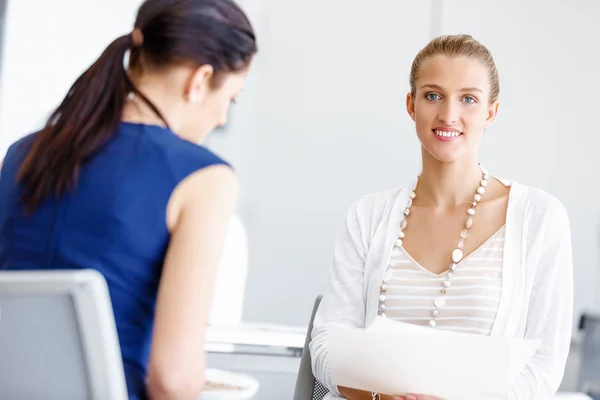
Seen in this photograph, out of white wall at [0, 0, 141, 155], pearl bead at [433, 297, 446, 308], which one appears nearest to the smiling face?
pearl bead at [433, 297, 446, 308]

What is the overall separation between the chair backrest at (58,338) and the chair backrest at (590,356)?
119 inches

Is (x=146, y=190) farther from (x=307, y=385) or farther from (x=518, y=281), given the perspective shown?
(x=518, y=281)

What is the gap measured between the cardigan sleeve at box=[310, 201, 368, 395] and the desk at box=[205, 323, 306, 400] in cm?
42

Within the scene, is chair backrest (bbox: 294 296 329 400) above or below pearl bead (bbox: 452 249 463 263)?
below

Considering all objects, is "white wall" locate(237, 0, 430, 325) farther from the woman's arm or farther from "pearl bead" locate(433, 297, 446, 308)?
the woman's arm

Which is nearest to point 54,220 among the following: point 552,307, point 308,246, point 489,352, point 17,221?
point 17,221

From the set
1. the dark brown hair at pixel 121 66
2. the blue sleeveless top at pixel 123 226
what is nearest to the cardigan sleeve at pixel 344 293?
the blue sleeveless top at pixel 123 226

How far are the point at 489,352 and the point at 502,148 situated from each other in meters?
2.84

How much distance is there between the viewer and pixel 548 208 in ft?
5.11

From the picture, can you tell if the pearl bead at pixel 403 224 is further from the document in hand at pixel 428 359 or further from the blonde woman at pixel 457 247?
the document in hand at pixel 428 359

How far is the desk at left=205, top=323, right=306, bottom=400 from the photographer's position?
6.50 ft

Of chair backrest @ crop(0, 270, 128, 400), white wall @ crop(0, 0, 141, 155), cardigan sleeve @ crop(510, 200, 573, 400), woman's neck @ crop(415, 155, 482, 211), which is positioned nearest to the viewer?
chair backrest @ crop(0, 270, 128, 400)

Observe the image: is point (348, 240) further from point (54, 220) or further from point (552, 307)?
point (54, 220)

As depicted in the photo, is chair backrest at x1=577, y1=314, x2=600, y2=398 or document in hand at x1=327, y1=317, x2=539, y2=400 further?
chair backrest at x1=577, y1=314, x2=600, y2=398
